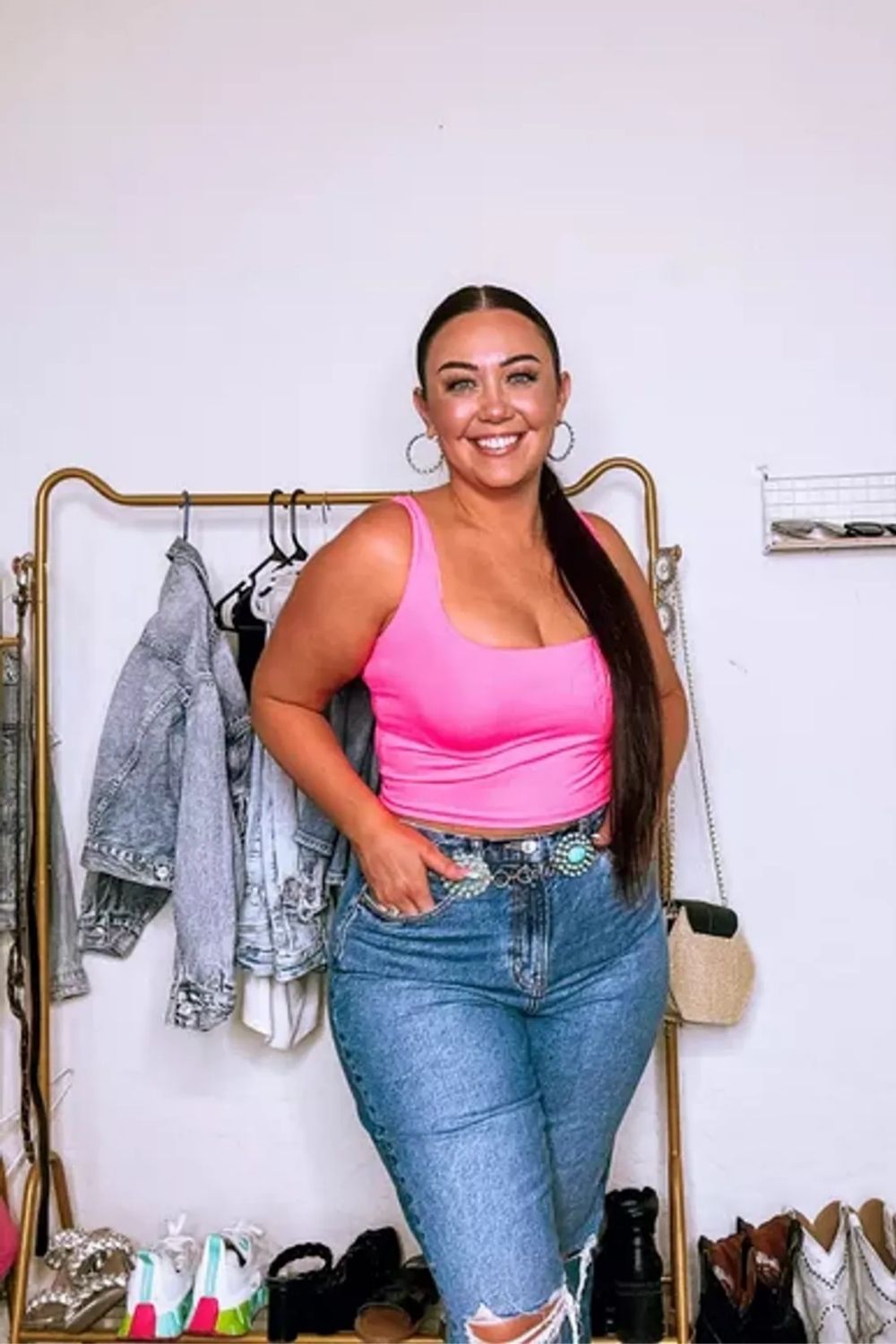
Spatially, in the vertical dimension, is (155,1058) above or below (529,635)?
below

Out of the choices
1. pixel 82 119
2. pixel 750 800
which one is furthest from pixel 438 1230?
pixel 82 119

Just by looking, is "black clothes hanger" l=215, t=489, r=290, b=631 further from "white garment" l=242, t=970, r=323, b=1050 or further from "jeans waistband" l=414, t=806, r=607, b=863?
"jeans waistband" l=414, t=806, r=607, b=863

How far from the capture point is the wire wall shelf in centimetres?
222

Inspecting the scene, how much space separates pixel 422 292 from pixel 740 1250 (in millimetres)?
1683

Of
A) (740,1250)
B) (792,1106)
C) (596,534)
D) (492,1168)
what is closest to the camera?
(492,1168)

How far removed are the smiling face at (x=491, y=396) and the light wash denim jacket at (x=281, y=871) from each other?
0.54m

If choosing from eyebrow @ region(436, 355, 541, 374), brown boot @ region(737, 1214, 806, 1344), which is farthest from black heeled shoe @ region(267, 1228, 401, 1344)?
eyebrow @ region(436, 355, 541, 374)

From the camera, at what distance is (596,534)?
1.81 m

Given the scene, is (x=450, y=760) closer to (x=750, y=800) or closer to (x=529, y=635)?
(x=529, y=635)

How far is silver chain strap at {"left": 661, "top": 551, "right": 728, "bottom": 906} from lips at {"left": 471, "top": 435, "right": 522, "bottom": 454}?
2.07ft

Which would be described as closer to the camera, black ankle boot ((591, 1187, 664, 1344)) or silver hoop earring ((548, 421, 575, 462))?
black ankle boot ((591, 1187, 664, 1344))

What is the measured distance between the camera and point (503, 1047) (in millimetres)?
1534

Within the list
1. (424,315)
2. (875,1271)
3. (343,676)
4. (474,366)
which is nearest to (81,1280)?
(343,676)

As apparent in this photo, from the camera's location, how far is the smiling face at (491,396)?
165 centimetres
